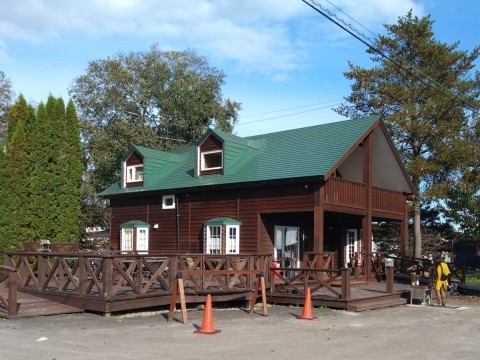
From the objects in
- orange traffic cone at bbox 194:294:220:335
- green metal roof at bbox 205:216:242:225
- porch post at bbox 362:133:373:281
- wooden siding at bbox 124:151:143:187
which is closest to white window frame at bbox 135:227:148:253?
wooden siding at bbox 124:151:143:187

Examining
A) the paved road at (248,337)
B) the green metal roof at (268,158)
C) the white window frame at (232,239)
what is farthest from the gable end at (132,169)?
the paved road at (248,337)

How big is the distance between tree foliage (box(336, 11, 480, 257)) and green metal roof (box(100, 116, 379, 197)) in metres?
10.6

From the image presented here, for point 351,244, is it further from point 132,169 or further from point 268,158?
point 132,169

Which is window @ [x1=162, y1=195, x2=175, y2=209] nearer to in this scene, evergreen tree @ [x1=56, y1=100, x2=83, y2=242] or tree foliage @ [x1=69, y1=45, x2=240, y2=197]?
evergreen tree @ [x1=56, y1=100, x2=83, y2=242]

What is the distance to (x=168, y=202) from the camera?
24.6 meters

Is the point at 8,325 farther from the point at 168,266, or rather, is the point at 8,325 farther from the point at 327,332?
the point at 327,332

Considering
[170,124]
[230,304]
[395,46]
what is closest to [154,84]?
[170,124]

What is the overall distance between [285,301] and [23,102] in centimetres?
1321

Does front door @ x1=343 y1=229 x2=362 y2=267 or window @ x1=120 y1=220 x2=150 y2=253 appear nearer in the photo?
window @ x1=120 y1=220 x2=150 y2=253

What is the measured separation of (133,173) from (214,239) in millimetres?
6675

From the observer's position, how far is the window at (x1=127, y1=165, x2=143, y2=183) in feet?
88.2

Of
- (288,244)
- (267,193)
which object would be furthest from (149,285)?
(288,244)

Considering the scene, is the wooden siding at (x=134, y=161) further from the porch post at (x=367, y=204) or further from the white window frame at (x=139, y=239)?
the porch post at (x=367, y=204)

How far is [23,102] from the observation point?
73.4ft
